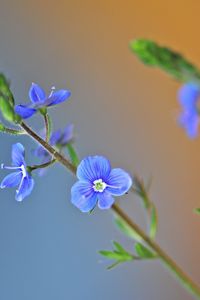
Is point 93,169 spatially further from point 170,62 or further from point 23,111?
point 170,62

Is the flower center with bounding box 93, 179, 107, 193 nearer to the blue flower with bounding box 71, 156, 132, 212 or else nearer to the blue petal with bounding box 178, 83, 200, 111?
the blue flower with bounding box 71, 156, 132, 212

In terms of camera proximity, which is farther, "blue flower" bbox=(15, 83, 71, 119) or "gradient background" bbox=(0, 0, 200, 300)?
"gradient background" bbox=(0, 0, 200, 300)

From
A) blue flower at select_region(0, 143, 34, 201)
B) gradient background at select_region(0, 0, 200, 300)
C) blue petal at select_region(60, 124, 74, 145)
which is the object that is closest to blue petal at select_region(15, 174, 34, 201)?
blue flower at select_region(0, 143, 34, 201)

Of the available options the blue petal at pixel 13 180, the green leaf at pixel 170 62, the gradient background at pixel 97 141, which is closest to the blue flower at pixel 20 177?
the blue petal at pixel 13 180

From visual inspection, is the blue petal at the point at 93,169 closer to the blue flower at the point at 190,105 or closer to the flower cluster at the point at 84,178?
the flower cluster at the point at 84,178

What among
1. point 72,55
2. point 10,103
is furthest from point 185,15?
point 10,103

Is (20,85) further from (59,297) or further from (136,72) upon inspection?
(59,297)

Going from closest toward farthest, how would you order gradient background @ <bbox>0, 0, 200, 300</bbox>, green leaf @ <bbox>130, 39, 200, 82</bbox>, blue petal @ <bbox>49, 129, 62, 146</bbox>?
green leaf @ <bbox>130, 39, 200, 82</bbox>
blue petal @ <bbox>49, 129, 62, 146</bbox>
gradient background @ <bbox>0, 0, 200, 300</bbox>

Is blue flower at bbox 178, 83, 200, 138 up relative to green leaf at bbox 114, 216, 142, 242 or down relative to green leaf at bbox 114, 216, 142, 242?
down
